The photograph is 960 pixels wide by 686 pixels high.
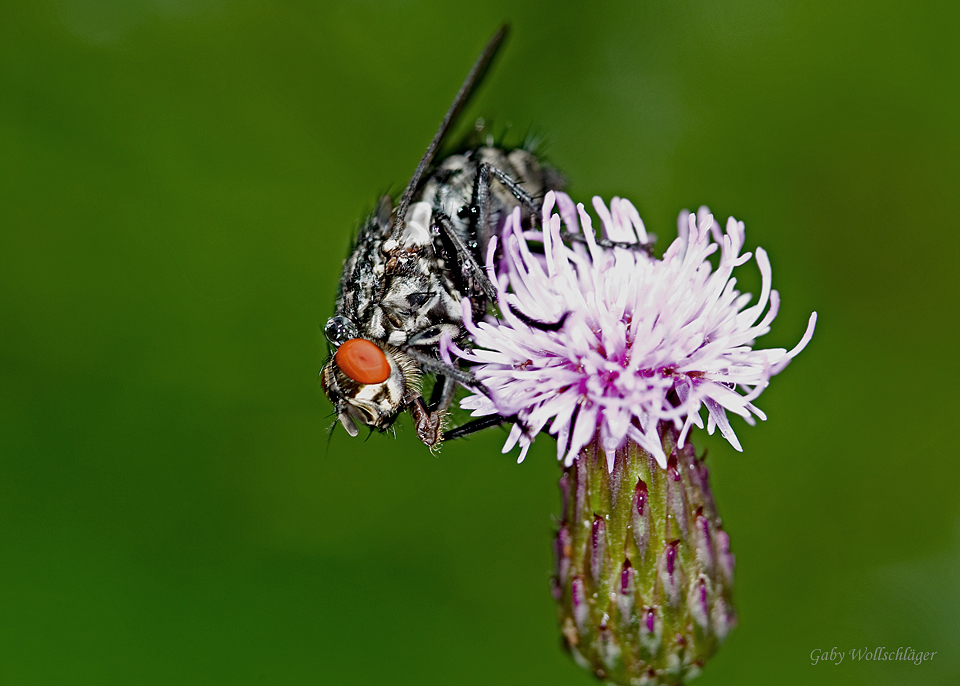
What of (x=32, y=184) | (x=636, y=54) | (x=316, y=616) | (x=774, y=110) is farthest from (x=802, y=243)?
(x=32, y=184)

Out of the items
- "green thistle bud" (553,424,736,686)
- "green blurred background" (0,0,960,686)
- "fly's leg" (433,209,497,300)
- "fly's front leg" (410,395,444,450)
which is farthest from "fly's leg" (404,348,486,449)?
"green blurred background" (0,0,960,686)

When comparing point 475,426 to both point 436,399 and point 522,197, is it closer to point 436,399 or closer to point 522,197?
point 436,399

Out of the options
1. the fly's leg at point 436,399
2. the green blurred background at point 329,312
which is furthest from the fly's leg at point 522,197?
the green blurred background at point 329,312

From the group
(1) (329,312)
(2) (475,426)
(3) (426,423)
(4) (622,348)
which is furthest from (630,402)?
(1) (329,312)

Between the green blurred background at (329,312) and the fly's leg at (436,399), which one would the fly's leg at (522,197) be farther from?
the green blurred background at (329,312)

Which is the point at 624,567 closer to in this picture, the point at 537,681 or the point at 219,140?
the point at 537,681

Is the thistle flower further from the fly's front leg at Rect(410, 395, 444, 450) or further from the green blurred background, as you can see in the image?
the green blurred background
